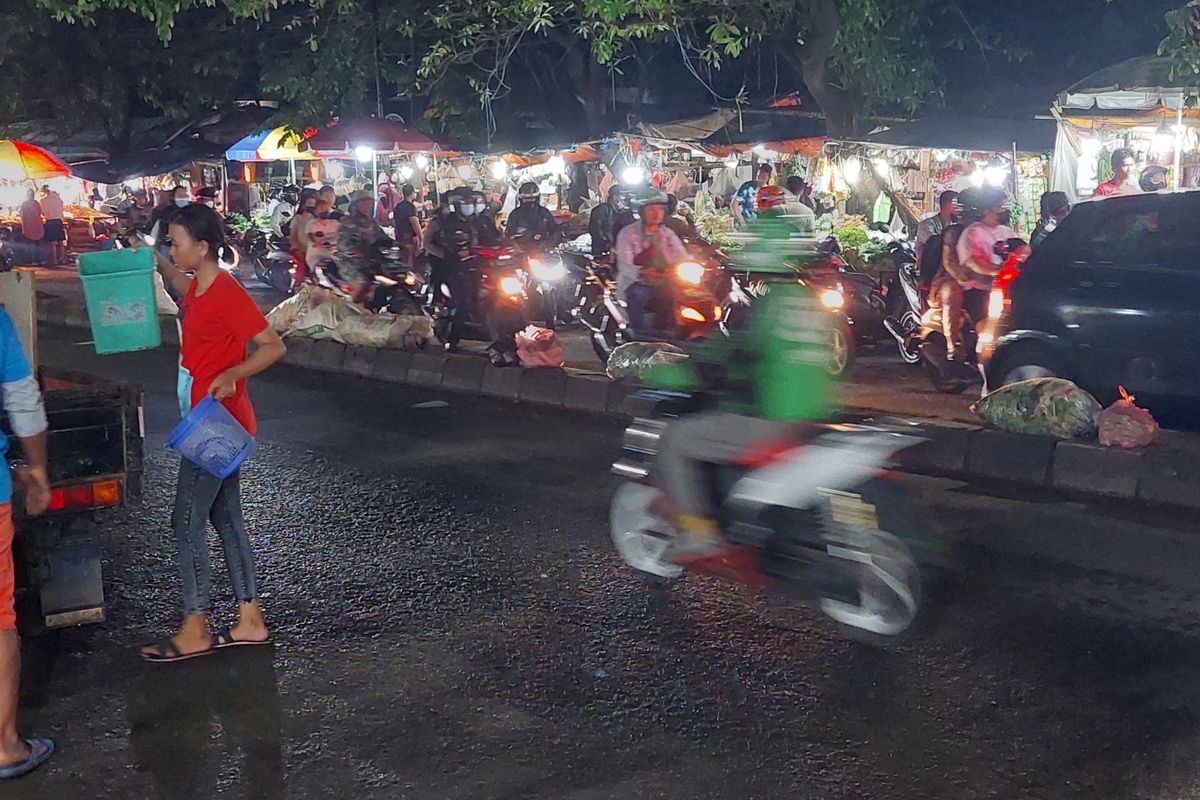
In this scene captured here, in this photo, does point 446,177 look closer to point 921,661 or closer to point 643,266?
point 643,266

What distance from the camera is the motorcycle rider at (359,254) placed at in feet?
44.0

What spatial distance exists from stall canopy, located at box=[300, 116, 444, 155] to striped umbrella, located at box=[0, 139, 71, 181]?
15.0ft

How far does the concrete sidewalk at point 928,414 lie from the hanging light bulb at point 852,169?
17.3 ft

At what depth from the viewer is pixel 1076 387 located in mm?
7812

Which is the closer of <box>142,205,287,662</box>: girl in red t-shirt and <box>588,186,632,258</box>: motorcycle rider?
<box>142,205,287,662</box>: girl in red t-shirt

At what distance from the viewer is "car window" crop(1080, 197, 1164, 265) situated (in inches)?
306

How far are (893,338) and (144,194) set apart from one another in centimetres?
2270

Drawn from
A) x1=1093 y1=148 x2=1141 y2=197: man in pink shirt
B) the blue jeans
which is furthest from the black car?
the blue jeans

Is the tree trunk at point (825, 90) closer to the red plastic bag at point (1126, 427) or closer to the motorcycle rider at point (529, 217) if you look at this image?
the motorcycle rider at point (529, 217)

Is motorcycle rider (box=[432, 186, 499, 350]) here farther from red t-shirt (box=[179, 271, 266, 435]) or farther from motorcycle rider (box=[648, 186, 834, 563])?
red t-shirt (box=[179, 271, 266, 435])

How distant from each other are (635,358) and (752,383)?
5282 mm

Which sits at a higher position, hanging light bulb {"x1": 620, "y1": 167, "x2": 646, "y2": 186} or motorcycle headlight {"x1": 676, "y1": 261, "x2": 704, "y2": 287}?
hanging light bulb {"x1": 620, "y1": 167, "x2": 646, "y2": 186}

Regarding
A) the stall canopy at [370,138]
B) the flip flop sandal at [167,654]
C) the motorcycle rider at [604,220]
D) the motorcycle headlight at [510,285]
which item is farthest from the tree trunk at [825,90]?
the flip flop sandal at [167,654]

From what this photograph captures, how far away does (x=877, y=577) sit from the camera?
16.0ft
